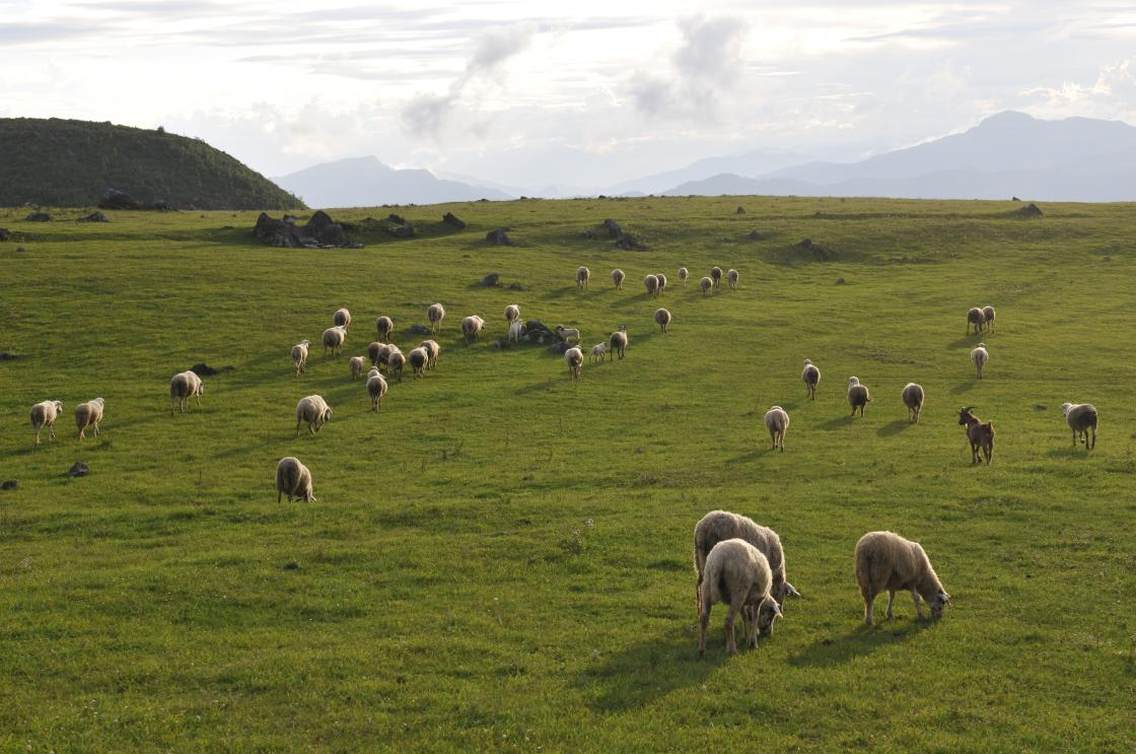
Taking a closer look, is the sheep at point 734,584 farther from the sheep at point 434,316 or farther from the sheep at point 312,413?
the sheep at point 434,316

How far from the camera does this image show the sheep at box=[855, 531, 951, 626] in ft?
56.4

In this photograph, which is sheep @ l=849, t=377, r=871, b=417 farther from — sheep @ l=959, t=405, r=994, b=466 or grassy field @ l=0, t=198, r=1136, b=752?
sheep @ l=959, t=405, r=994, b=466

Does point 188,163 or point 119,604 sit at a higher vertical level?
point 188,163

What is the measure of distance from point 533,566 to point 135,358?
3184 cm

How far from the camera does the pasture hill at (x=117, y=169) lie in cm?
12419

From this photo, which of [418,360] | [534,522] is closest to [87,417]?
[418,360]

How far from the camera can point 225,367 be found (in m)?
44.1

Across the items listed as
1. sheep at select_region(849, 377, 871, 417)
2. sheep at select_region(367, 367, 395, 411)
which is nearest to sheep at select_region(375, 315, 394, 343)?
sheep at select_region(367, 367, 395, 411)

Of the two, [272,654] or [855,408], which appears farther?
[855,408]

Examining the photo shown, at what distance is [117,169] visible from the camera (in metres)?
133

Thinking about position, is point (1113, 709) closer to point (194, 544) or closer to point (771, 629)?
point (771, 629)

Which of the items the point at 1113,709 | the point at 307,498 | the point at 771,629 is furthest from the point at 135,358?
the point at 1113,709

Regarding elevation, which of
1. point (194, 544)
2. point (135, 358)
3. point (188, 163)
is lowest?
point (194, 544)

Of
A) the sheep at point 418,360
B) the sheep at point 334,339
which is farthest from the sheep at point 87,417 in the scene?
the sheep at point 418,360
